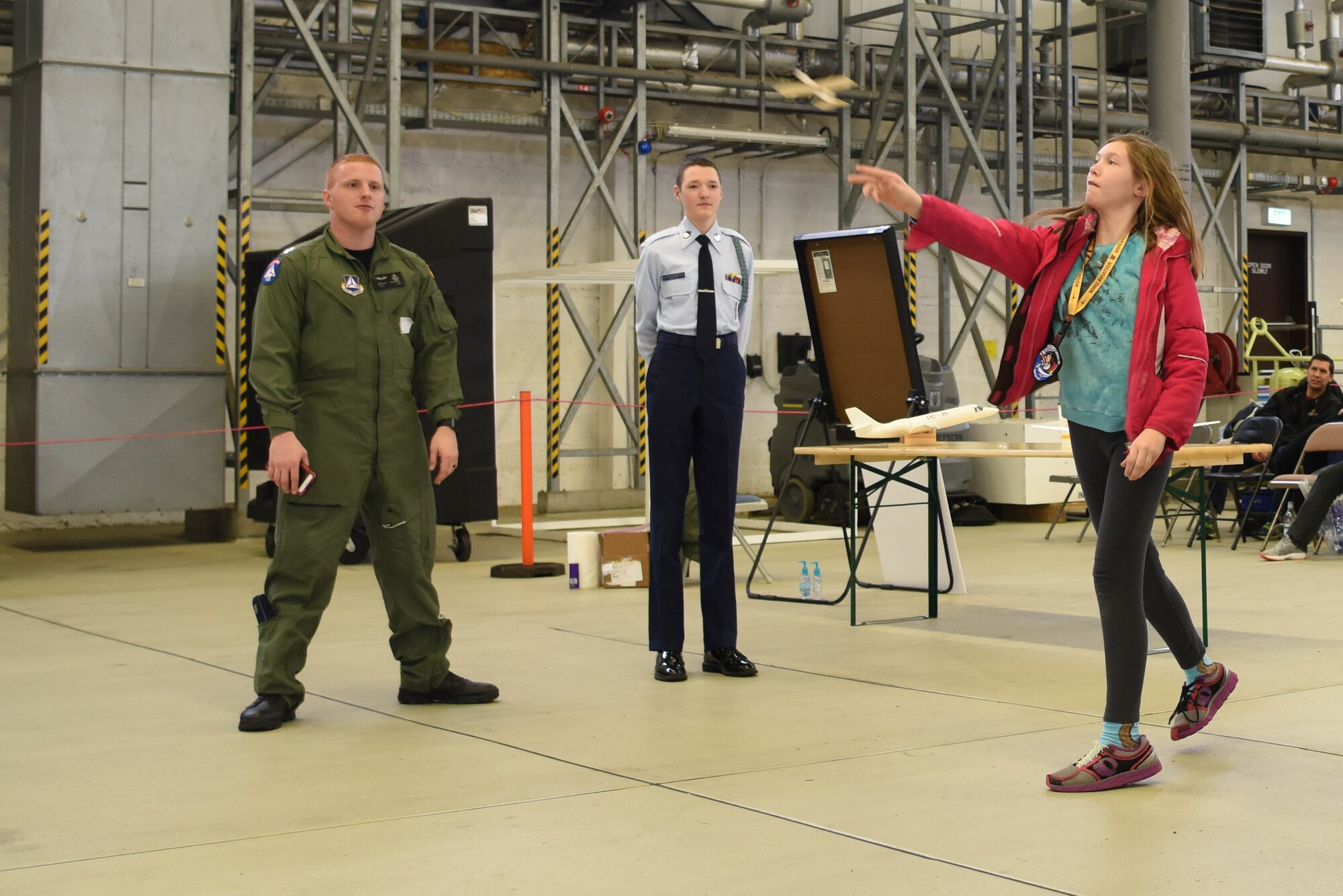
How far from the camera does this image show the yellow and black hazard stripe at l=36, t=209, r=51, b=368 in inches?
424

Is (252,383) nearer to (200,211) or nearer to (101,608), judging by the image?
(101,608)

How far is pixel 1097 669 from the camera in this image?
19.1ft

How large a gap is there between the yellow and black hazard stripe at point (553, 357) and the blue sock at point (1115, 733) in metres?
11.1

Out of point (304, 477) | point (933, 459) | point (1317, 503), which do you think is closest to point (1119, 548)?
point (304, 477)

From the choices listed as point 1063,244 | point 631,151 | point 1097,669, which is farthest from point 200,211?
point 1063,244

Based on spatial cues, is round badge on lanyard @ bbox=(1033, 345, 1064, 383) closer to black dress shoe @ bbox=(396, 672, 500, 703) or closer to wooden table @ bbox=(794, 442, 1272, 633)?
wooden table @ bbox=(794, 442, 1272, 633)

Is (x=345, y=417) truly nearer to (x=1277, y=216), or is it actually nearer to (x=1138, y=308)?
(x=1138, y=308)

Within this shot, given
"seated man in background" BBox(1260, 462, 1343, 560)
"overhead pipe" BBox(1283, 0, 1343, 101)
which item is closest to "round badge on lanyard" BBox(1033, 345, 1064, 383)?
"seated man in background" BBox(1260, 462, 1343, 560)

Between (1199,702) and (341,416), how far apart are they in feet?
8.90

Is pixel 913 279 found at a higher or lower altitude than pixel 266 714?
higher

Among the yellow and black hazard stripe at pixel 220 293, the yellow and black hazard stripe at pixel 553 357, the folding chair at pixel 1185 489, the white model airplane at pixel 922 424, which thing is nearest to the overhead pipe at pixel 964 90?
the yellow and black hazard stripe at pixel 553 357

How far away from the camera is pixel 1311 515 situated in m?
10.1

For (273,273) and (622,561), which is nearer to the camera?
(273,273)

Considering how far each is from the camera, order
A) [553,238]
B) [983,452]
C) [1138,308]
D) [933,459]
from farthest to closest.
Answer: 1. [553,238]
2. [933,459]
3. [983,452]
4. [1138,308]
